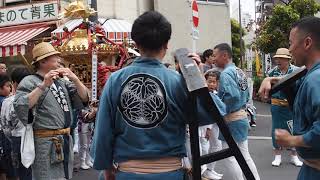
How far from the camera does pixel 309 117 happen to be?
2.65m

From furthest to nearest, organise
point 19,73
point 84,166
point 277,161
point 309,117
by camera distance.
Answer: point 84,166 → point 277,161 → point 19,73 → point 309,117

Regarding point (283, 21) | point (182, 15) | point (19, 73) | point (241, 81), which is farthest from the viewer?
point (182, 15)

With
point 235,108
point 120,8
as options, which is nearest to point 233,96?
point 235,108

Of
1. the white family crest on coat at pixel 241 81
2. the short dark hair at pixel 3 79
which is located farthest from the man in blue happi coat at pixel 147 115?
the short dark hair at pixel 3 79

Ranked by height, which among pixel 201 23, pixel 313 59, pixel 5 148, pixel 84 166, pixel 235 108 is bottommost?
pixel 84 166

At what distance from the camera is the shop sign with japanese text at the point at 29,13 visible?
50.3 ft

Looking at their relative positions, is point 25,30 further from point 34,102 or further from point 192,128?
point 192,128

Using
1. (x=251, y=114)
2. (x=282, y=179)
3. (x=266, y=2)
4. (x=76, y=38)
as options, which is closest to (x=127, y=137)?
(x=76, y=38)

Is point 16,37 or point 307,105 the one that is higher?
point 16,37

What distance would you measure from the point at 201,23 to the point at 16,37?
10.1m

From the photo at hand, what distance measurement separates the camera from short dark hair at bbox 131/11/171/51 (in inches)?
107

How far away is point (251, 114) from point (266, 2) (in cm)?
2482

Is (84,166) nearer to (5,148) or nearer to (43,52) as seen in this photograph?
(5,148)

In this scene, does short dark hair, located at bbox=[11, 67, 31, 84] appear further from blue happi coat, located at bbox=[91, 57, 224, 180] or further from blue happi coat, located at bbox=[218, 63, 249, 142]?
blue happi coat, located at bbox=[91, 57, 224, 180]
